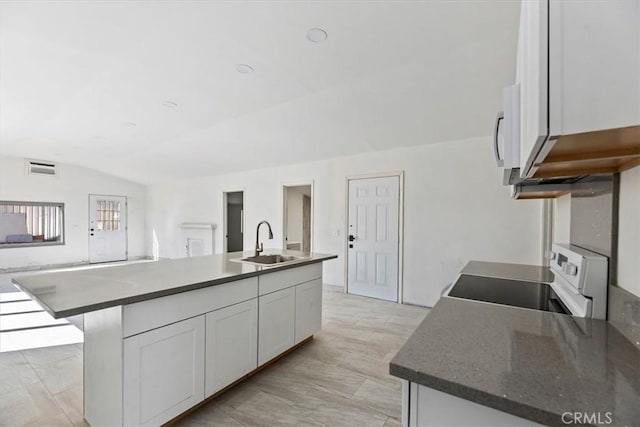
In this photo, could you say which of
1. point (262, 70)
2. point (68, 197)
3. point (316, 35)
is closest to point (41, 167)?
point (68, 197)

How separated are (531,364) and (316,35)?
2.35 metres

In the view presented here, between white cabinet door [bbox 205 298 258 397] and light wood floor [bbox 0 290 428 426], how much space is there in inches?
6.9

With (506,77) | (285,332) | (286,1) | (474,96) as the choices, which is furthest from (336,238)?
(286,1)

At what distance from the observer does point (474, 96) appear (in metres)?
2.91

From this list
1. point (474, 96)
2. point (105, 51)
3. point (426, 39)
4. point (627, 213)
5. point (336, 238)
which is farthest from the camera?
point (336, 238)

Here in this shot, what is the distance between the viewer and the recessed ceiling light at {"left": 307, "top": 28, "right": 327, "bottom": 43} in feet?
7.06

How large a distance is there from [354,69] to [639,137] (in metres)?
2.33

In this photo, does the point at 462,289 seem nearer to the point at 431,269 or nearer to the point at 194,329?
the point at 194,329

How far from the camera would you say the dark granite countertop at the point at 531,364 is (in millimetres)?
629

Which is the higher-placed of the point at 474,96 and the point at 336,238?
the point at 474,96

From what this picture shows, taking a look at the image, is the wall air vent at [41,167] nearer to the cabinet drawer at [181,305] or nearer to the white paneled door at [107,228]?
the white paneled door at [107,228]

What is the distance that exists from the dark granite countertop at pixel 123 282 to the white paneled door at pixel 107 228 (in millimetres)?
7530

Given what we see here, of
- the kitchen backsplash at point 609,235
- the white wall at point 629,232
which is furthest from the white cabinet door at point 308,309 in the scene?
the white wall at point 629,232

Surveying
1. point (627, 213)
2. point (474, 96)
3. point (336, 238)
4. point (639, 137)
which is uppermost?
point (474, 96)
